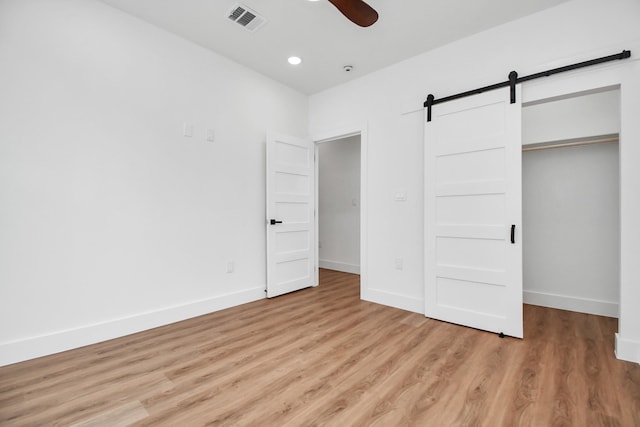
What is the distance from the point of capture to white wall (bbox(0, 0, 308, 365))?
215 centimetres

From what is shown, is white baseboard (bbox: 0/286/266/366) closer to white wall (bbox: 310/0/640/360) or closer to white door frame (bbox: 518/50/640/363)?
white wall (bbox: 310/0/640/360)

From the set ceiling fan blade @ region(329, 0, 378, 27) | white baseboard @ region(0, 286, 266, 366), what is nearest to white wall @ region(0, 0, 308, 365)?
white baseboard @ region(0, 286, 266, 366)

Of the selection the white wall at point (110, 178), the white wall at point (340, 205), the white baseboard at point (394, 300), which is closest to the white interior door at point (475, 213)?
the white baseboard at point (394, 300)

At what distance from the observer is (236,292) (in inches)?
136

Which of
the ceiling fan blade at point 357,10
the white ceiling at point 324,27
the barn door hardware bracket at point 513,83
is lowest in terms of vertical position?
the barn door hardware bracket at point 513,83

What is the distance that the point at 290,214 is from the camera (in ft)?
13.0

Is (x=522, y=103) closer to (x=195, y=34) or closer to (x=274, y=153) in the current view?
(x=274, y=153)

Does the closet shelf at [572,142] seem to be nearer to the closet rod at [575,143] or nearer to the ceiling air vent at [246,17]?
the closet rod at [575,143]

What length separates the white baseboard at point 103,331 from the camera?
212cm

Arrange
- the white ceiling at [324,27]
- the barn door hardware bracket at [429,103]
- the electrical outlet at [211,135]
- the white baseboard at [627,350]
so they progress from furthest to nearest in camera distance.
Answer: the electrical outlet at [211,135] < the barn door hardware bracket at [429,103] < the white ceiling at [324,27] < the white baseboard at [627,350]

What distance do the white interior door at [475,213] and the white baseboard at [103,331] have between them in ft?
7.89

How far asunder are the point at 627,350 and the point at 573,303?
3.93 ft

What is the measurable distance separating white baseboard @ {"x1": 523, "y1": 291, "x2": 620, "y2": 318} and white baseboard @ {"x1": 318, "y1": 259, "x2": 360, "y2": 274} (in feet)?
8.56

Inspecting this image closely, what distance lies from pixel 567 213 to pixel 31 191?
5124 mm
